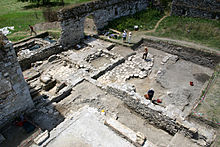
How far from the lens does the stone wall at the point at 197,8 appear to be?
66.5 ft

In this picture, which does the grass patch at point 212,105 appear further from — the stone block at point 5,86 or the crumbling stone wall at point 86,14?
the crumbling stone wall at point 86,14

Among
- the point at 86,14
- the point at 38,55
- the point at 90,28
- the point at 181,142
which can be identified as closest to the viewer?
the point at 181,142

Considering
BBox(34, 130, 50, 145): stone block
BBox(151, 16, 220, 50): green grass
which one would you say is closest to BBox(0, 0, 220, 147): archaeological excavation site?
BBox(34, 130, 50, 145): stone block

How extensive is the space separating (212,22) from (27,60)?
2010cm

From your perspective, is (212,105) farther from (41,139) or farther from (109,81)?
(41,139)

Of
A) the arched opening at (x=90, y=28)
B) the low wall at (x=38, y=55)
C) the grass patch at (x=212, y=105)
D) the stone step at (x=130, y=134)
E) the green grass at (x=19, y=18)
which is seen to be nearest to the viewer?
the stone step at (x=130, y=134)

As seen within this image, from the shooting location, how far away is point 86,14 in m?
17.9

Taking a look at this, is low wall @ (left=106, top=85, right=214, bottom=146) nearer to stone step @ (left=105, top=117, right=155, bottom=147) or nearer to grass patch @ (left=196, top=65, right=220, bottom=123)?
grass patch @ (left=196, top=65, right=220, bottom=123)

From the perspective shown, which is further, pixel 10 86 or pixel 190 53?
pixel 190 53

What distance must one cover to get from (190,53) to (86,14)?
36.0 ft

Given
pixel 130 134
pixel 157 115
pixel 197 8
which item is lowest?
pixel 157 115

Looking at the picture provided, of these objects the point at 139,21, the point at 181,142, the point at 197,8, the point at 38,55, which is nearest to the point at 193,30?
the point at 197,8

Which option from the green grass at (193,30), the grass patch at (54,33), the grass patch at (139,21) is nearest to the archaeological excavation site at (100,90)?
the grass patch at (54,33)

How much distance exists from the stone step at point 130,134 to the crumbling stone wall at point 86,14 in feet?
38.3
